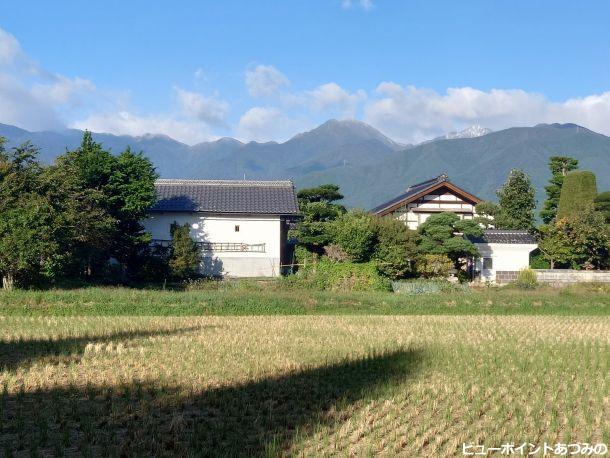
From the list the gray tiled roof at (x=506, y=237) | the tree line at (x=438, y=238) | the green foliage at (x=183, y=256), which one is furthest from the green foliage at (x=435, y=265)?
the green foliage at (x=183, y=256)

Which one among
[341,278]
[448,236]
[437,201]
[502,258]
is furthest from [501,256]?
[341,278]

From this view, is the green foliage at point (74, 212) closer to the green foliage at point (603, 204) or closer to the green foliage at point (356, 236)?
the green foliage at point (356, 236)

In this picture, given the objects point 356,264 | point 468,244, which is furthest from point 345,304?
point 468,244

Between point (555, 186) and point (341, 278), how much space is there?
17350 mm

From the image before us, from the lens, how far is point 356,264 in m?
26.0

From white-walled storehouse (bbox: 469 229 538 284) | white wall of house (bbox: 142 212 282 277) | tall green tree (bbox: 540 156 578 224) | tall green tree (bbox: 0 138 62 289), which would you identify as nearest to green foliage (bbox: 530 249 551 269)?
white-walled storehouse (bbox: 469 229 538 284)

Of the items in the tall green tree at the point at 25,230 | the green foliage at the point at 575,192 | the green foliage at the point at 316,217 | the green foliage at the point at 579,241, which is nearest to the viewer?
the tall green tree at the point at 25,230

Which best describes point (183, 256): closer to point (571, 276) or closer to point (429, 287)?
point (429, 287)

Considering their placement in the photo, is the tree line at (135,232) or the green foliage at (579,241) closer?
the tree line at (135,232)

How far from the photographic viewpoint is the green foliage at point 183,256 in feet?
83.8

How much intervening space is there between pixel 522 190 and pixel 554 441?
36.2 metres

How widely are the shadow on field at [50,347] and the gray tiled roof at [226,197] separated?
1633 cm

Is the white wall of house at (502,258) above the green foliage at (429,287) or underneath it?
above

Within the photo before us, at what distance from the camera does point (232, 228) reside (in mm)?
30578
